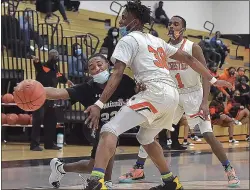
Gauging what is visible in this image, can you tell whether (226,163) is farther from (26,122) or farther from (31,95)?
(26,122)

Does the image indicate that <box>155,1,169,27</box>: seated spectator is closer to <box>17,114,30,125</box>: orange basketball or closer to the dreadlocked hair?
<box>17,114,30,125</box>: orange basketball

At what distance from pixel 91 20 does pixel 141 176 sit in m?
11.8

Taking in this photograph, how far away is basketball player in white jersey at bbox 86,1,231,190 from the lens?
4289 mm

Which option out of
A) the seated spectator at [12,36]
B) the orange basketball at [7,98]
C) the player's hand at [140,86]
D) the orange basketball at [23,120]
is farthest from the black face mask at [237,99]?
the player's hand at [140,86]

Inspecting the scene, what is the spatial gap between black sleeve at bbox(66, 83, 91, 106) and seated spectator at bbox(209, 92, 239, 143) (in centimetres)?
833

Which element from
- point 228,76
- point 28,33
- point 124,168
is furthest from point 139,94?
point 228,76

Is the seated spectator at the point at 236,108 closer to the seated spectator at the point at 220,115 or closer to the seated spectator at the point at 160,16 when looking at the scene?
the seated spectator at the point at 220,115

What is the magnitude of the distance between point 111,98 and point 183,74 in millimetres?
1542

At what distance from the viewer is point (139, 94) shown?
15.0 ft

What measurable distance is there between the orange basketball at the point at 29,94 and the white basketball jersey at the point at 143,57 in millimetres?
665

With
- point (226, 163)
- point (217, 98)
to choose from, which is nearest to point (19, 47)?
point (217, 98)

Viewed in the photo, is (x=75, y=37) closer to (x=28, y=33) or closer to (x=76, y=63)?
(x=76, y=63)

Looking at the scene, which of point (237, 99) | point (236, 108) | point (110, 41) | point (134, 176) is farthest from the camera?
point (237, 99)

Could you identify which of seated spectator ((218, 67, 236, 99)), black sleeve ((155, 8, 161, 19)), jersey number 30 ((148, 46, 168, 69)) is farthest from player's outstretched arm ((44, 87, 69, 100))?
black sleeve ((155, 8, 161, 19))
